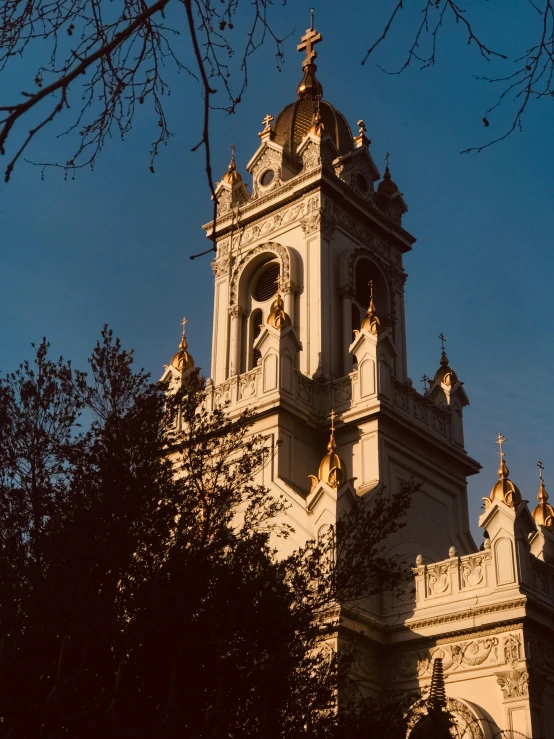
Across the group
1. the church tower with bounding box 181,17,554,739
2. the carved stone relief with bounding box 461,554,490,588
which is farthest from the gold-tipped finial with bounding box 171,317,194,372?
the carved stone relief with bounding box 461,554,490,588

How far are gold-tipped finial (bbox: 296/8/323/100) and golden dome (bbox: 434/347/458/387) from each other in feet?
37.9

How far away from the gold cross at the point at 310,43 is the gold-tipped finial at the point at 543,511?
17.9 metres

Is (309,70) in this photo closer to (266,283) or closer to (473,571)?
(266,283)

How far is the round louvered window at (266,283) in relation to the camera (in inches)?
1231

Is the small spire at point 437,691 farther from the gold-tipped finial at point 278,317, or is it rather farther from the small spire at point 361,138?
the small spire at point 361,138

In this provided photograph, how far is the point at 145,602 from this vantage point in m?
13.9

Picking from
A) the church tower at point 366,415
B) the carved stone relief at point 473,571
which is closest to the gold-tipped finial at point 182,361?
the church tower at point 366,415

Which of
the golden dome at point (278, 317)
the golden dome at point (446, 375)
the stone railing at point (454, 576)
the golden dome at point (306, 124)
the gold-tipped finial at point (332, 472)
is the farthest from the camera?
the golden dome at point (306, 124)

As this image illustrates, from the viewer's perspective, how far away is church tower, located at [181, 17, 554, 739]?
20.6 meters

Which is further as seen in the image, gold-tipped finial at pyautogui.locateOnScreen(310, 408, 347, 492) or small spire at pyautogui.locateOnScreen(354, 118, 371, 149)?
small spire at pyautogui.locateOnScreen(354, 118, 371, 149)

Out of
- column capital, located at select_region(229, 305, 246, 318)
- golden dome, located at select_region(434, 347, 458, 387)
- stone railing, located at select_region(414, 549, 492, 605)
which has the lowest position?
stone railing, located at select_region(414, 549, 492, 605)

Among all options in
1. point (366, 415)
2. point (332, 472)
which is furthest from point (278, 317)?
point (332, 472)

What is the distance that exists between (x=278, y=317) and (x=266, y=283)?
4640mm

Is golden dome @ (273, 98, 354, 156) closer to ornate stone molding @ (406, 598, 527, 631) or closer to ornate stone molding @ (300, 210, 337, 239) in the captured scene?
ornate stone molding @ (300, 210, 337, 239)
